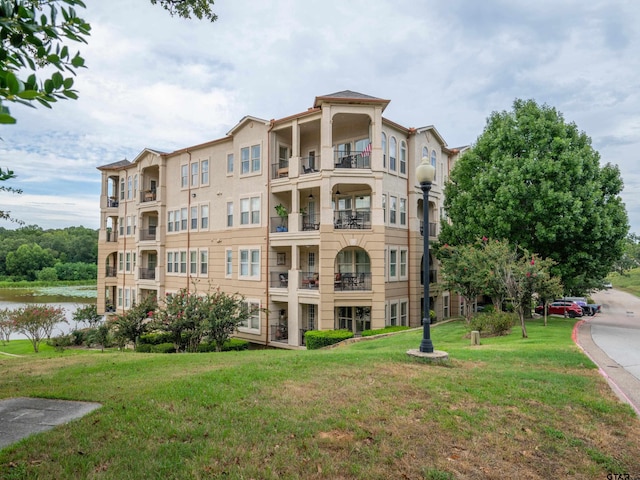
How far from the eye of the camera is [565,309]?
28422 millimetres

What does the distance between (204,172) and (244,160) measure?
161 inches

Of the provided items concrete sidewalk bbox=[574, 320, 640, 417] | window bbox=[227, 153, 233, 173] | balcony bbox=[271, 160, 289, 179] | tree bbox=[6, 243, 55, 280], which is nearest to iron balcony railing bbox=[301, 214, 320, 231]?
balcony bbox=[271, 160, 289, 179]

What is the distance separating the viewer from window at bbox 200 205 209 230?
27422 millimetres

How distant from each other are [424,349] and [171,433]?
21.4 feet

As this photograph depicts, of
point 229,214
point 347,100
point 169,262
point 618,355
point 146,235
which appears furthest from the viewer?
point 146,235

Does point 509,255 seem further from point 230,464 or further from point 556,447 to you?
point 230,464

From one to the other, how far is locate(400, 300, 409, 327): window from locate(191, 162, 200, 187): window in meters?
15.9

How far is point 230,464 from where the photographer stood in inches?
182

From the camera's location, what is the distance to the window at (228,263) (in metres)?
25.7

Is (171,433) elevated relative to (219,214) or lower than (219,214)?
lower

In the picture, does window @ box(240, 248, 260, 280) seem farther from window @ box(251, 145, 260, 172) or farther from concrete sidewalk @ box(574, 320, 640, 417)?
concrete sidewalk @ box(574, 320, 640, 417)

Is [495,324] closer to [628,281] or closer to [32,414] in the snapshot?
[32,414]

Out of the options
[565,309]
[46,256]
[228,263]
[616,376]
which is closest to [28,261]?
[46,256]

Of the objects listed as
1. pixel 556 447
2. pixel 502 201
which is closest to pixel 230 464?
pixel 556 447
